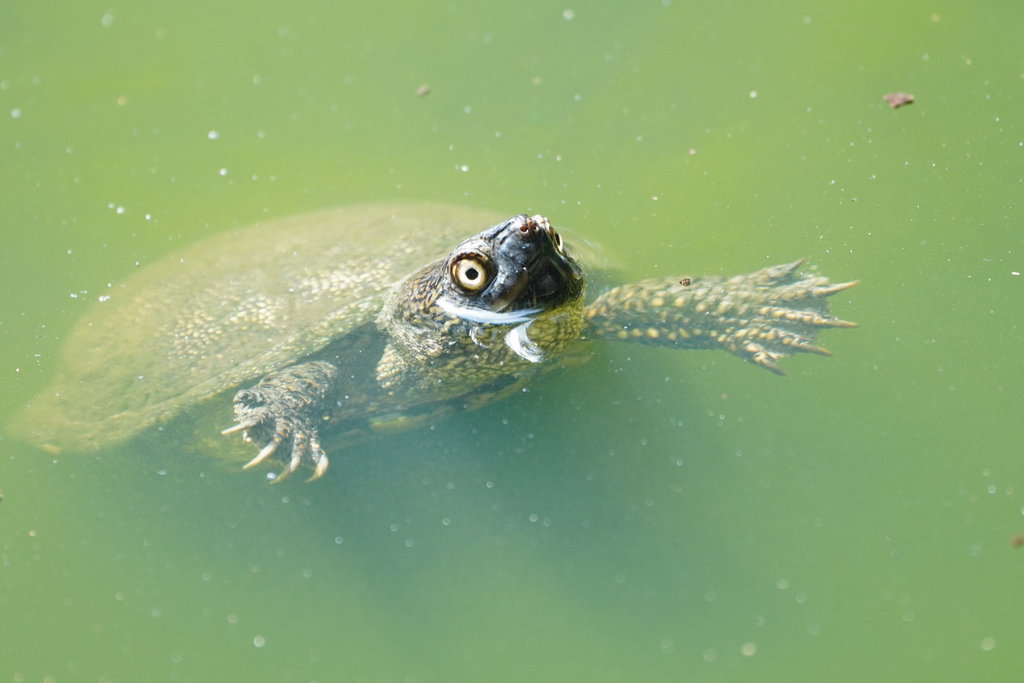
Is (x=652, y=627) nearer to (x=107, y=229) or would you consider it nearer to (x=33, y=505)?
(x=33, y=505)

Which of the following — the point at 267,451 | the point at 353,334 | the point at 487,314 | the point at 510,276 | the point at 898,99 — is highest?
the point at 898,99

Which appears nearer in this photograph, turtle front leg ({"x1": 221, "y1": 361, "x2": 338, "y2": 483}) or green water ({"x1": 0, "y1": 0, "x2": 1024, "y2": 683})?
green water ({"x1": 0, "y1": 0, "x2": 1024, "y2": 683})

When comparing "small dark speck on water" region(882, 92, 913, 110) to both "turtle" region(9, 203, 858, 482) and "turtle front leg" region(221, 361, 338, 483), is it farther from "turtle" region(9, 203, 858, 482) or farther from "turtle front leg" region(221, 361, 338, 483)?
"turtle front leg" region(221, 361, 338, 483)

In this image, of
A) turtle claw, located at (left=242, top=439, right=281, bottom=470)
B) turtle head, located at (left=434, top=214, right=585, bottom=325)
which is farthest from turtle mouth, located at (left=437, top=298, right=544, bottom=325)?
turtle claw, located at (left=242, top=439, right=281, bottom=470)

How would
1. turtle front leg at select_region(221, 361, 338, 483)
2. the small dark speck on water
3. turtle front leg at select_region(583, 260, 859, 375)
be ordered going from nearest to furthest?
1. turtle front leg at select_region(221, 361, 338, 483)
2. turtle front leg at select_region(583, 260, 859, 375)
3. the small dark speck on water

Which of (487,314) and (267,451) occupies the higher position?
(487,314)

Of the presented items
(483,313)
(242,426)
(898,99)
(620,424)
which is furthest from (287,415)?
(898,99)

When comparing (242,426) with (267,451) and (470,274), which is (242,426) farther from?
(470,274)

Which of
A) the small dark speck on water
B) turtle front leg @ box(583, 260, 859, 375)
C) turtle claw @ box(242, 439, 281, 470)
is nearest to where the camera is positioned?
turtle claw @ box(242, 439, 281, 470)
